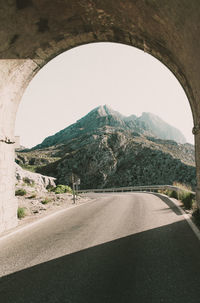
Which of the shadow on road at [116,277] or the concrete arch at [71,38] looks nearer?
the shadow on road at [116,277]

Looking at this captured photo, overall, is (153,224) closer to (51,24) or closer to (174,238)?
(174,238)

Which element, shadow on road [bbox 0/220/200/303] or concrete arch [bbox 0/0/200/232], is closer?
shadow on road [bbox 0/220/200/303]

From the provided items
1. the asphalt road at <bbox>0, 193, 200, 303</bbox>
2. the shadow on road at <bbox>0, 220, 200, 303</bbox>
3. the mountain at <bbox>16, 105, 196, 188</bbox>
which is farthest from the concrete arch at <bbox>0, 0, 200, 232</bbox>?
the mountain at <bbox>16, 105, 196, 188</bbox>

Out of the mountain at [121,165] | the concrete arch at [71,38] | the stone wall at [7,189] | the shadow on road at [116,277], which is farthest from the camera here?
the mountain at [121,165]

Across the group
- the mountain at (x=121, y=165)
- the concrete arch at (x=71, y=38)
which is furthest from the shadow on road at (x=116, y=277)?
the mountain at (x=121, y=165)

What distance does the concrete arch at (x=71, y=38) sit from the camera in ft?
18.7

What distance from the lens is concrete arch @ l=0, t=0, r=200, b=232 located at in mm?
5691

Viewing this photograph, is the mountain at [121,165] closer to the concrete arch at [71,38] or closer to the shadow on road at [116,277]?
the concrete arch at [71,38]

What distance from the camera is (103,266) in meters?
4.10

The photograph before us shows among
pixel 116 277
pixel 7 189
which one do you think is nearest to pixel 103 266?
pixel 116 277

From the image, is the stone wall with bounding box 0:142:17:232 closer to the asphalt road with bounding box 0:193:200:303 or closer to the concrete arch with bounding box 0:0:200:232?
the concrete arch with bounding box 0:0:200:232

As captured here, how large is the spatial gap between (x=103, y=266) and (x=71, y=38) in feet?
24.6

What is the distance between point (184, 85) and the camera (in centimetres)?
757

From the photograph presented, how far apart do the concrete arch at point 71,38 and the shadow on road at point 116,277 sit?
12.0ft
